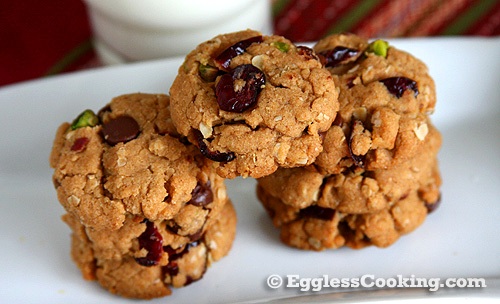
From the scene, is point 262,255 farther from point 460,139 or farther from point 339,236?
point 460,139

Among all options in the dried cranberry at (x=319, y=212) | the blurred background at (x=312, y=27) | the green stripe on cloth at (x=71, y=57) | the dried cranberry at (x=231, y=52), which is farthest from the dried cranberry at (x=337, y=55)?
the green stripe on cloth at (x=71, y=57)

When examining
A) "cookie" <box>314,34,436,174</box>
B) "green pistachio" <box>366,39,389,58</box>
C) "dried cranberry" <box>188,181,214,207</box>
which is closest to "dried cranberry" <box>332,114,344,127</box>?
"cookie" <box>314,34,436,174</box>

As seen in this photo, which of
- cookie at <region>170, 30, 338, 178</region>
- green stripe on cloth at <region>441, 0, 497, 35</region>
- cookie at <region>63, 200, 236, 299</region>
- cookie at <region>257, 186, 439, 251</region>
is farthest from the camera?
green stripe on cloth at <region>441, 0, 497, 35</region>

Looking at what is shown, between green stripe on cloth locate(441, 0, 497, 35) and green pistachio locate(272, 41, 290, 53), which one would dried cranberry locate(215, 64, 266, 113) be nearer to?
green pistachio locate(272, 41, 290, 53)

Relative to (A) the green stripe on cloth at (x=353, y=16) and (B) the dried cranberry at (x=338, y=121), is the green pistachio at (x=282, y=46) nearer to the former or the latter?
(B) the dried cranberry at (x=338, y=121)

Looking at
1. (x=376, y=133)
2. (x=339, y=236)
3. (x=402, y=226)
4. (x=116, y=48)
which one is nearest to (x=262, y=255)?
(x=339, y=236)
